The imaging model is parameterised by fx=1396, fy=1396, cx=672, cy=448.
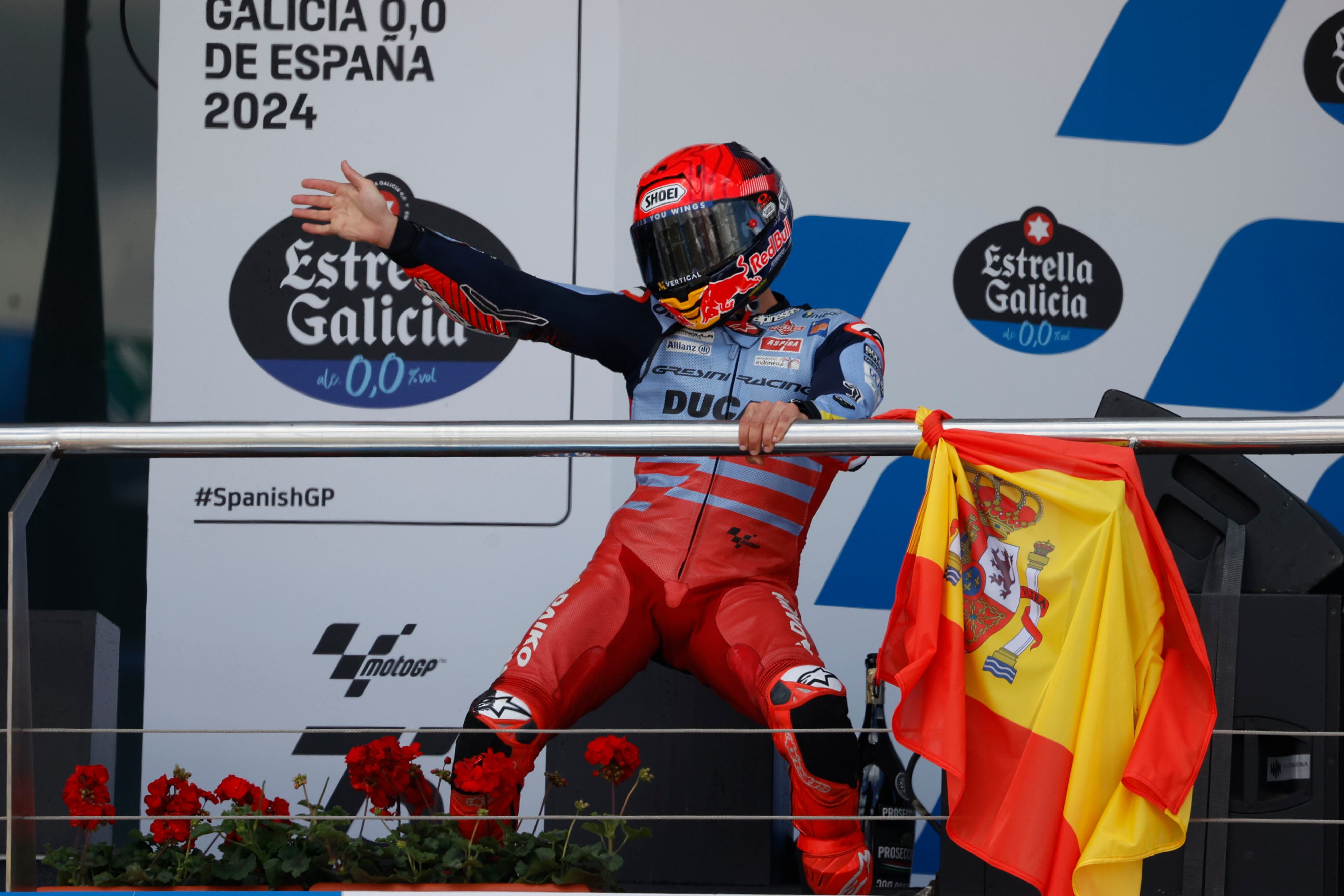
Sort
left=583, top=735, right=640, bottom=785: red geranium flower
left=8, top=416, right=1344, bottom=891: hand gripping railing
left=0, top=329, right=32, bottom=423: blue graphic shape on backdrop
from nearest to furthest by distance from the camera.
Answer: left=8, top=416, right=1344, bottom=891: hand gripping railing < left=583, top=735, right=640, bottom=785: red geranium flower < left=0, top=329, right=32, bottom=423: blue graphic shape on backdrop

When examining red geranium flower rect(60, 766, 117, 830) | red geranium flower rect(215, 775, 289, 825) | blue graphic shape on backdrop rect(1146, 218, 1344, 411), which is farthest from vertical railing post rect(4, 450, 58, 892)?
blue graphic shape on backdrop rect(1146, 218, 1344, 411)

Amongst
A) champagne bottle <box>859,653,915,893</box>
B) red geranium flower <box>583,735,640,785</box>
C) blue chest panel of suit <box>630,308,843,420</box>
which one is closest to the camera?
red geranium flower <box>583,735,640,785</box>

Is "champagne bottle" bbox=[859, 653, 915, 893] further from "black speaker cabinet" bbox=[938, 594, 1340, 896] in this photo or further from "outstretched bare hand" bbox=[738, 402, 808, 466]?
"outstretched bare hand" bbox=[738, 402, 808, 466]

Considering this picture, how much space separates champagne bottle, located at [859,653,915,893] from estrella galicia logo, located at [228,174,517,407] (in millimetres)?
1504

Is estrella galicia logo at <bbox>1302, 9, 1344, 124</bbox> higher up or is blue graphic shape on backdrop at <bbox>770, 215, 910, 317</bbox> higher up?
estrella galicia logo at <bbox>1302, 9, 1344, 124</bbox>

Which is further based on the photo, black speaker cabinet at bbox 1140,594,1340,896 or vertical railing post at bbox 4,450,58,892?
black speaker cabinet at bbox 1140,594,1340,896

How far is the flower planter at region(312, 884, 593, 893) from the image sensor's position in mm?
1671

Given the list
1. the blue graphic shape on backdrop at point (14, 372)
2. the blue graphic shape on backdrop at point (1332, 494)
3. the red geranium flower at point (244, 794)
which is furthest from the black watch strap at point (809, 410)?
the blue graphic shape on backdrop at point (14, 372)

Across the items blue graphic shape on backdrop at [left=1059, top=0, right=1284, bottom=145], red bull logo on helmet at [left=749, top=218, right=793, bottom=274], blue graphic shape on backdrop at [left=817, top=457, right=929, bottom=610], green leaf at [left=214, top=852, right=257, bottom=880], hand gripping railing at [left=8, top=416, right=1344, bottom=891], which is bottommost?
green leaf at [left=214, top=852, right=257, bottom=880]

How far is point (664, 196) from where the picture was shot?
103 inches

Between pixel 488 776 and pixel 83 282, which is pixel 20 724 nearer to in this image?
pixel 488 776

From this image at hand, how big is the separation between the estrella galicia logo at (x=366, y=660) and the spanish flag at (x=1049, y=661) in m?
2.18

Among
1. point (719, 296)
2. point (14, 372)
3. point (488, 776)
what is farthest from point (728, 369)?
point (14, 372)

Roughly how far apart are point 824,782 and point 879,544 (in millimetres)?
1671
